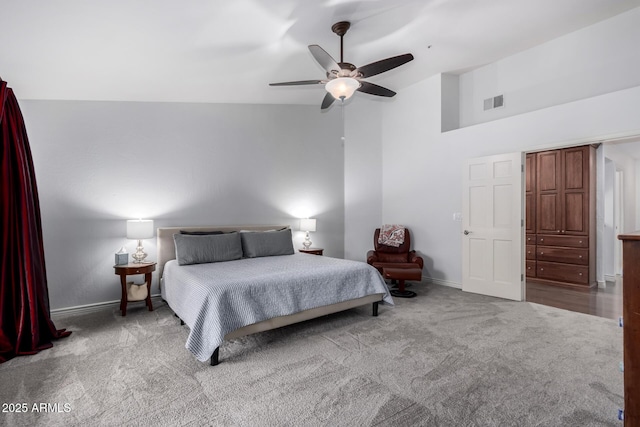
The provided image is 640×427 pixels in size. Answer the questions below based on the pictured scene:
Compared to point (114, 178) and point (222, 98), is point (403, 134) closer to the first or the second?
point (222, 98)

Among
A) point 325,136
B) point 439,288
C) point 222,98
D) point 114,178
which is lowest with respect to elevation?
point 439,288

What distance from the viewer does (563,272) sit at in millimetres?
5262

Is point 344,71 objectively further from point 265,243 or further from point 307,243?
point 307,243

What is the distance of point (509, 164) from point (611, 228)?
3028mm

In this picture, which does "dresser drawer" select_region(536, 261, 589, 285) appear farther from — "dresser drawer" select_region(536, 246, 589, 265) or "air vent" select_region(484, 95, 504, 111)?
"air vent" select_region(484, 95, 504, 111)

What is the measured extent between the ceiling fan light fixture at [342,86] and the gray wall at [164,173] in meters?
2.18

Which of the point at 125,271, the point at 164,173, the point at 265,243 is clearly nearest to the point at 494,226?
the point at 265,243

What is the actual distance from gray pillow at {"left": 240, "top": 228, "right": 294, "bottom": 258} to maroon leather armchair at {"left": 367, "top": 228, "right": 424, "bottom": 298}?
130 cm

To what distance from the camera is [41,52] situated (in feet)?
9.61

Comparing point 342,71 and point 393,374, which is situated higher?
point 342,71

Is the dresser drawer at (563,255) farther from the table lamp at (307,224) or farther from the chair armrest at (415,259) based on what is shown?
the table lamp at (307,224)

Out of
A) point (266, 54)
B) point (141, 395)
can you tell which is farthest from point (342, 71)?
point (141, 395)

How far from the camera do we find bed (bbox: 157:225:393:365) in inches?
101

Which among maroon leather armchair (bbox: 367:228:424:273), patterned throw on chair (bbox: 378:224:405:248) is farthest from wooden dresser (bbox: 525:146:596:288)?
patterned throw on chair (bbox: 378:224:405:248)
